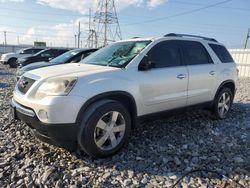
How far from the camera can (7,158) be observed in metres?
3.71

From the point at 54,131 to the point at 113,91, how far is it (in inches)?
37.7

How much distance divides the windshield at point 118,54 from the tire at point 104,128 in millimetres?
774

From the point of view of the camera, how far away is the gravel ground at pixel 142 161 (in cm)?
321

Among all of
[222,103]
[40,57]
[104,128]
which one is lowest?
[222,103]

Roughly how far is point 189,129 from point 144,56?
6.10 feet

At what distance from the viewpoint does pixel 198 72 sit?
499 centimetres

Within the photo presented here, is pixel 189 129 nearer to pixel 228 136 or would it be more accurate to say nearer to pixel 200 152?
pixel 228 136

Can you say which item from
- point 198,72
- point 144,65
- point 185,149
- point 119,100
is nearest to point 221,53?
point 198,72

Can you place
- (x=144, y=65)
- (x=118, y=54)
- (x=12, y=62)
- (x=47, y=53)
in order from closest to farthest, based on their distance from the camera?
1. (x=144, y=65)
2. (x=118, y=54)
3. (x=47, y=53)
4. (x=12, y=62)

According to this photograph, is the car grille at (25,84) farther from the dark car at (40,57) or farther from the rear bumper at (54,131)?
the dark car at (40,57)

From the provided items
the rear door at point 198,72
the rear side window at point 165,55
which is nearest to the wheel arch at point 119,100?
the rear side window at point 165,55

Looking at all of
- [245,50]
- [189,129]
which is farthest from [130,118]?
[245,50]

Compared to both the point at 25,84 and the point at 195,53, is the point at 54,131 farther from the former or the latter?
the point at 195,53

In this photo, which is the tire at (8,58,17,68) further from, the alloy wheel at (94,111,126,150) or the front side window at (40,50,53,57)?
the alloy wheel at (94,111,126,150)
